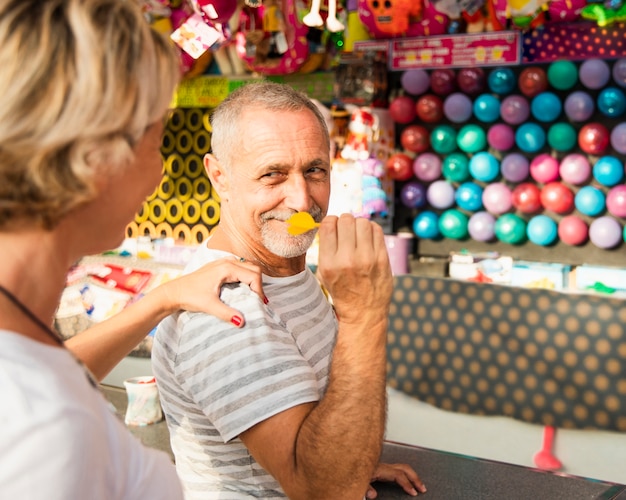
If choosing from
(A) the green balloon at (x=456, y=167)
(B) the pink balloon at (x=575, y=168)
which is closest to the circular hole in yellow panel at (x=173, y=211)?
(A) the green balloon at (x=456, y=167)

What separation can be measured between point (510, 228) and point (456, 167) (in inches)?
19.4

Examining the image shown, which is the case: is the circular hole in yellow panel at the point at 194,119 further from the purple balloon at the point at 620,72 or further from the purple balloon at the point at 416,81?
the purple balloon at the point at 620,72

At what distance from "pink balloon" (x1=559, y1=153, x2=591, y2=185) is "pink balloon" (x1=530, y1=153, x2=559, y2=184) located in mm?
49

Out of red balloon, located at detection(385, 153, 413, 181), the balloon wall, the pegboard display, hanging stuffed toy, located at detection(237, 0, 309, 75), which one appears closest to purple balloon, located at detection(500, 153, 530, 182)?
the balloon wall

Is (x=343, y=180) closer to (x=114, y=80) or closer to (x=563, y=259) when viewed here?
(x=563, y=259)

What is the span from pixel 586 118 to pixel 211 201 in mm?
2711

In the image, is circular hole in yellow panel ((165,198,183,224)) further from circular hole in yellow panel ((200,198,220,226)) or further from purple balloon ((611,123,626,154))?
purple balloon ((611,123,626,154))

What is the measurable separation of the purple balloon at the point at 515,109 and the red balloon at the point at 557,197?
0.41m

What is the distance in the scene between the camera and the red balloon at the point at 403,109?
4523 millimetres

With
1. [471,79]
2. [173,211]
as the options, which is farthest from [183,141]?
[471,79]

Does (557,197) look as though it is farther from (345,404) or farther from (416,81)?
(345,404)

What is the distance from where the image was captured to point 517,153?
14.3 feet

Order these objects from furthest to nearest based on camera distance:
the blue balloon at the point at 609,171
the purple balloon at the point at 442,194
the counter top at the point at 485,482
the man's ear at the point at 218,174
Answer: the purple balloon at the point at 442,194
the blue balloon at the point at 609,171
the man's ear at the point at 218,174
the counter top at the point at 485,482

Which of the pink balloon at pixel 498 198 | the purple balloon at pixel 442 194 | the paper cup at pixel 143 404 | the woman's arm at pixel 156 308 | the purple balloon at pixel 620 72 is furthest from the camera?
the purple balloon at pixel 442 194
